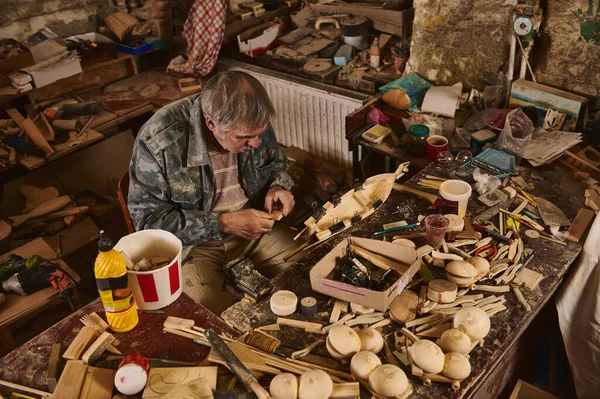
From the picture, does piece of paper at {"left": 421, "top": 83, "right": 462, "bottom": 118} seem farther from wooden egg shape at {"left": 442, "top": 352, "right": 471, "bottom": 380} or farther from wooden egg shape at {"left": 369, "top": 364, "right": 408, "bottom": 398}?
wooden egg shape at {"left": 369, "top": 364, "right": 408, "bottom": 398}

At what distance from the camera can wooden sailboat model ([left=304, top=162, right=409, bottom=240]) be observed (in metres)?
2.51

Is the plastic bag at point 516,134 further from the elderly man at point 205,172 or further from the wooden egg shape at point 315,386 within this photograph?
the wooden egg shape at point 315,386

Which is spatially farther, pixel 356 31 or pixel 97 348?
pixel 356 31

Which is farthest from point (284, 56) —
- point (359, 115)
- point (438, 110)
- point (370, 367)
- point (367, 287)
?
point (370, 367)

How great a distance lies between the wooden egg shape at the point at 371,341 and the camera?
184cm

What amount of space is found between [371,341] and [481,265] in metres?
0.65

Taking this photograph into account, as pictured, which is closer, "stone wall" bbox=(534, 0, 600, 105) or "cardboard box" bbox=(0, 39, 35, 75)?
"stone wall" bbox=(534, 0, 600, 105)

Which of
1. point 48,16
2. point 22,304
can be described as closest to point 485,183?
point 22,304

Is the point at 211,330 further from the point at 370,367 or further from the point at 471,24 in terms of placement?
the point at 471,24

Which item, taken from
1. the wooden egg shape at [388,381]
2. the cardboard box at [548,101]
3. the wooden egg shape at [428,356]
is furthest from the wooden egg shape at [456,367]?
the cardboard box at [548,101]

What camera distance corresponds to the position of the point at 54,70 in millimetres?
4066

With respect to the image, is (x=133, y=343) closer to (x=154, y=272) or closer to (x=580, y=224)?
(x=154, y=272)

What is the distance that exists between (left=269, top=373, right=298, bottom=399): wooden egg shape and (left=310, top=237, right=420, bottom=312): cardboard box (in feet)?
1.47

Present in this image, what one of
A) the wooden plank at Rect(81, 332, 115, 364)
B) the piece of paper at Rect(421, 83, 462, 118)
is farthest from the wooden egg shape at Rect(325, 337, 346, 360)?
the piece of paper at Rect(421, 83, 462, 118)
